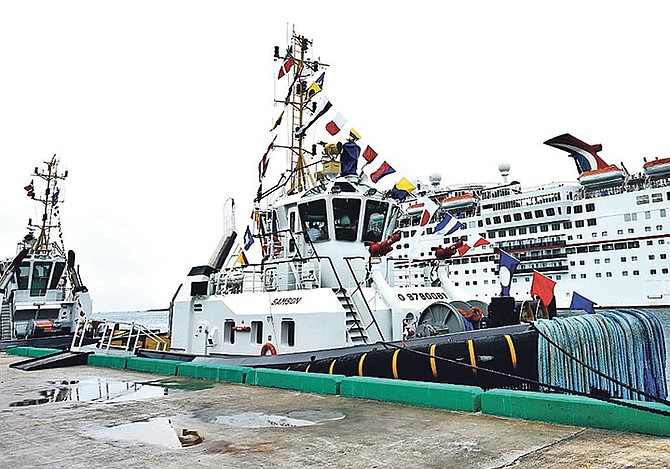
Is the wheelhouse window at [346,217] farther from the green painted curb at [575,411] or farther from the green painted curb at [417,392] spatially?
the green painted curb at [575,411]

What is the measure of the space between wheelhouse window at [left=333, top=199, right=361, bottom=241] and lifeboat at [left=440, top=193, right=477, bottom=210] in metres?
50.8

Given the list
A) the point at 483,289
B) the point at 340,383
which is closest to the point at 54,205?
the point at 340,383

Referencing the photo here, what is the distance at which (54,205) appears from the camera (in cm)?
2795

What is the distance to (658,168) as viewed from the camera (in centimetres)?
4916

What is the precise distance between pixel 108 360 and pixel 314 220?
556 centimetres

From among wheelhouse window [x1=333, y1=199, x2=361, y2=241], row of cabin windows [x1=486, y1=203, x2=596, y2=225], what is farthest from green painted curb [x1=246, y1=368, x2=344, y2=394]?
row of cabin windows [x1=486, y1=203, x2=596, y2=225]

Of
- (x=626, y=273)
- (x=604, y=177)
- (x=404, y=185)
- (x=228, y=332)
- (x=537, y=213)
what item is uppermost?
(x=604, y=177)

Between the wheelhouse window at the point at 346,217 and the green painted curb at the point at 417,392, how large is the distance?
4.51m

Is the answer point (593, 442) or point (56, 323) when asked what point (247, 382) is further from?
point (56, 323)

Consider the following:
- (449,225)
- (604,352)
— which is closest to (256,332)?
(449,225)

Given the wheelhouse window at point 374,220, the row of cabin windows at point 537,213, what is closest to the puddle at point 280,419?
the wheelhouse window at point 374,220

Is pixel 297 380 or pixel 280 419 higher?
pixel 297 380

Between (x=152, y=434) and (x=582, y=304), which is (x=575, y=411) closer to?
(x=582, y=304)

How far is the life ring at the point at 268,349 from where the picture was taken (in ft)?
31.6
